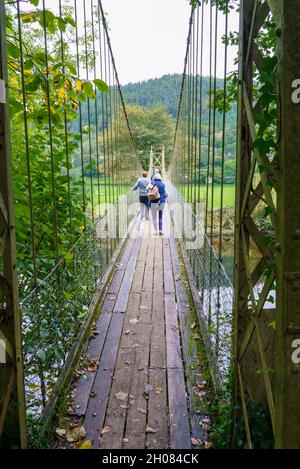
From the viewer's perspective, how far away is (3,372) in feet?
4.46

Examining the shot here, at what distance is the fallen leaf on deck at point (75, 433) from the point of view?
6.08 ft

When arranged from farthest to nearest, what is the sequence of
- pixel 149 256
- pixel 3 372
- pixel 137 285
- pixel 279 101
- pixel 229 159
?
pixel 149 256 → pixel 137 285 → pixel 229 159 → pixel 3 372 → pixel 279 101

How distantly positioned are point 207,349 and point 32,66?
1940 mm

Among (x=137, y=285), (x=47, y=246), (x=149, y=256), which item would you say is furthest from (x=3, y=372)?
(x=149, y=256)

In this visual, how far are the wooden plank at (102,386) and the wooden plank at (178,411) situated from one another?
35cm

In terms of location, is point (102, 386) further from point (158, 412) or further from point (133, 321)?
point (133, 321)

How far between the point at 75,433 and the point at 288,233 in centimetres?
153

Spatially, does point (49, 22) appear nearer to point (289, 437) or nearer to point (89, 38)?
point (289, 437)

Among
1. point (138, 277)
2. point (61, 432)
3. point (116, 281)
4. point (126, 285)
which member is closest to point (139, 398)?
point (61, 432)

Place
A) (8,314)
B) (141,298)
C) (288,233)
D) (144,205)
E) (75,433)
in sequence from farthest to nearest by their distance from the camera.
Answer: (144,205), (141,298), (75,433), (8,314), (288,233)

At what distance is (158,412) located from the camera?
6.75ft

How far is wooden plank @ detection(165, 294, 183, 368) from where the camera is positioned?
104 inches

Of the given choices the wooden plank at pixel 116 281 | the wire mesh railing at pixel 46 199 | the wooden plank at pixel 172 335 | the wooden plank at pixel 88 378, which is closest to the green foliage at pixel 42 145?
the wire mesh railing at pixel 46 199

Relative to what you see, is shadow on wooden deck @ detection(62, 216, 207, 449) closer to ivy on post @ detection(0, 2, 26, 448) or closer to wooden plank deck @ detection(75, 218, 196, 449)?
wooden plank deck @ detection(75, 218, 196, 449)
